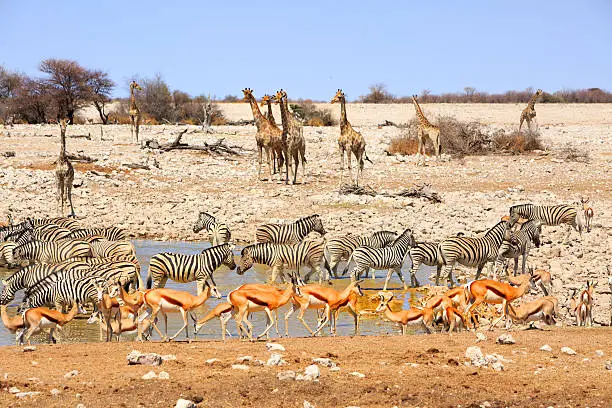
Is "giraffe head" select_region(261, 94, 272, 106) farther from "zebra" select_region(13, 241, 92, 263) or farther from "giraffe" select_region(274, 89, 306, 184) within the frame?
"zebra" select_region(13, 241, 92, 263)

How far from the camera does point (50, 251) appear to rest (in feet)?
43.1

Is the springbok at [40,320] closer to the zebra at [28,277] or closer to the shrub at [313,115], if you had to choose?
the zebra at [28,277]

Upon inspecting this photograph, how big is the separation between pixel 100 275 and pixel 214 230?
17.7 feet

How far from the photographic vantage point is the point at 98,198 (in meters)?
21.4

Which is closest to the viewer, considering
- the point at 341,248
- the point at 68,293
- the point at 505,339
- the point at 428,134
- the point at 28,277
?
the point at 505,339

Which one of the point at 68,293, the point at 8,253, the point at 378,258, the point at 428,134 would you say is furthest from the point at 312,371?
the point at 428,134

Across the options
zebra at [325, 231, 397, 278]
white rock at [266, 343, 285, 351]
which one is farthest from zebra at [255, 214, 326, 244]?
white rock at [266, 343, 285, 351]

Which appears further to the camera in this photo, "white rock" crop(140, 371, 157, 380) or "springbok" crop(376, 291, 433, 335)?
"springbok" crop(376, 291, 433, 335)

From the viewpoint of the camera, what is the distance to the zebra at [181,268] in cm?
1152

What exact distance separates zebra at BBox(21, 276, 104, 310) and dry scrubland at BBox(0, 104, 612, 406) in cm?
200

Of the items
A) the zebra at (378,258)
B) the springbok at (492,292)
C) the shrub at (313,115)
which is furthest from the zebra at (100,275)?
the shrub at (313,115)

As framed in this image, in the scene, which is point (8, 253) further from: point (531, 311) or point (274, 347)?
point (531, 311)

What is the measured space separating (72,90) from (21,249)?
35408mm

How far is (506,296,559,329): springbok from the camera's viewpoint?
30.3 ft
